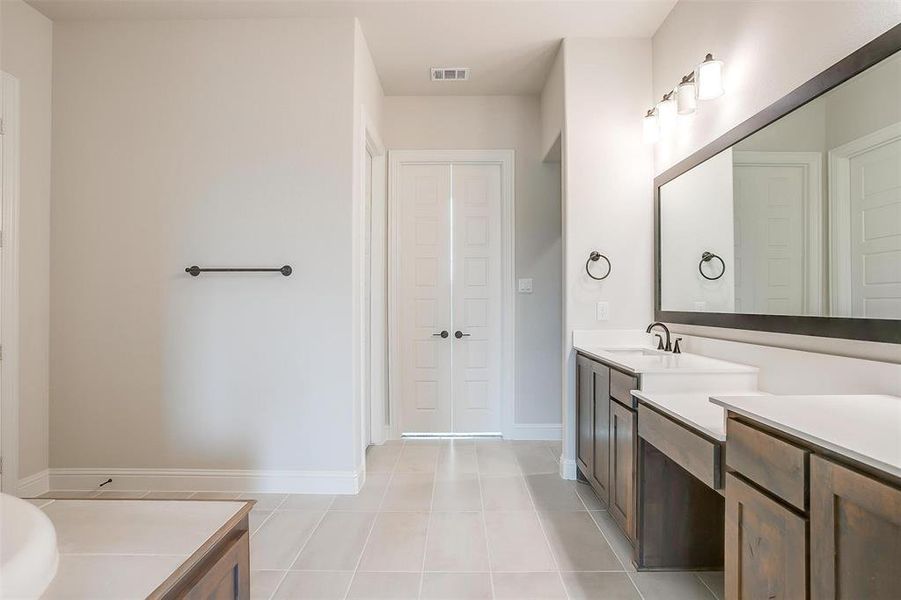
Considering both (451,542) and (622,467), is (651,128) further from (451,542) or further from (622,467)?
(451,542)

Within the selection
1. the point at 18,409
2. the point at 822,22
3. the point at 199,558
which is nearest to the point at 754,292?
the point at 822,22

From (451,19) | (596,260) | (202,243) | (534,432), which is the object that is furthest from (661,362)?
(202,243)

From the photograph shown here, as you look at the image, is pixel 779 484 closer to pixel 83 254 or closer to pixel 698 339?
pixel 698 339

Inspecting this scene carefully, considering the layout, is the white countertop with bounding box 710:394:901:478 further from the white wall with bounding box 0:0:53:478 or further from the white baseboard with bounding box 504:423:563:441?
the white wall with bounding box 0:0:53:478

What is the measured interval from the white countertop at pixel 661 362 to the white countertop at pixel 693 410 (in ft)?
0.32

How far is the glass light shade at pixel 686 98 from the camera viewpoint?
6.88ft

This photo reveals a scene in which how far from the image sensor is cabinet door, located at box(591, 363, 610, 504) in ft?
6.91

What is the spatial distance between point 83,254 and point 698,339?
357 centimetres

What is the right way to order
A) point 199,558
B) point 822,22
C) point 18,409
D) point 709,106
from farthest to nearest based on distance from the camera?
point 18,409 < point 709,106 < point 822,22 < point 199,558

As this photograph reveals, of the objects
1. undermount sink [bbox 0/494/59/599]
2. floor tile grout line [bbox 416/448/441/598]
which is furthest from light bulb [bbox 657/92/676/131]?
undermount sink [bbox 0/494/59/599]

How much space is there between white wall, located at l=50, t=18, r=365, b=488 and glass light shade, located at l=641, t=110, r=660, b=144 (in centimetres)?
179

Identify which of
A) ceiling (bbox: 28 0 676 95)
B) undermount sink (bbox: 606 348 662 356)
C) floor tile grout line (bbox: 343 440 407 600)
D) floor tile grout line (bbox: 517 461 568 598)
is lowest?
floor tile grout line (bbox: 343 440 407 600)

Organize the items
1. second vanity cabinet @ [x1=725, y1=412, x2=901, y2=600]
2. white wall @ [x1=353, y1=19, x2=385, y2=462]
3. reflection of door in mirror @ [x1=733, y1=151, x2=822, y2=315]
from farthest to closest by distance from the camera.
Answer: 1. white wall @ [x1=353, y1=19, x2=385, y2=462]
2. reflection of door in mirror @ [x1=733, y1=151, x2=822, y2=315]
3. second vanity cabinet @ [x1=725, y1=412, x2=901, y2=600]

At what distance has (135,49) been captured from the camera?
8.39 feet
